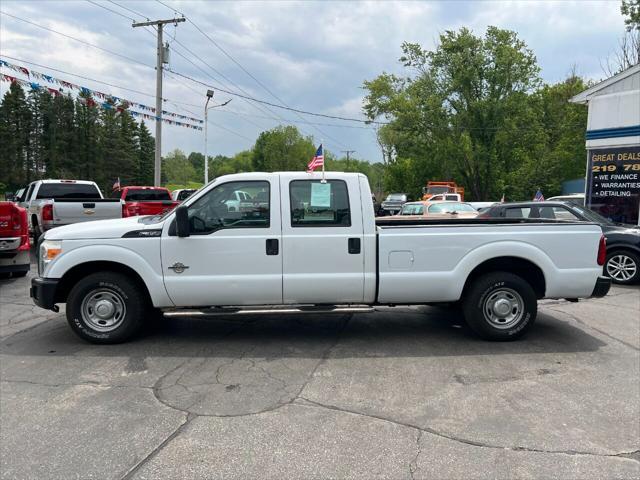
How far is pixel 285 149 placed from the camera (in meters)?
87.9

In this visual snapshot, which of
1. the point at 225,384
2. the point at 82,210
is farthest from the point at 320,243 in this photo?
the point at 82,210

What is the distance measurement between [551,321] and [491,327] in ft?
5.58

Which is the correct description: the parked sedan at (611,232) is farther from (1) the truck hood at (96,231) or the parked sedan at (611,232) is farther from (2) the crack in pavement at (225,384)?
(1) the truck hood at (96,231)

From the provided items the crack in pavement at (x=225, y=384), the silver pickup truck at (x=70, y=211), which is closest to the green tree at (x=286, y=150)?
the silver pickup truck at (x=70, y=211)

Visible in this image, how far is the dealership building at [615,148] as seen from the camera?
1222cm

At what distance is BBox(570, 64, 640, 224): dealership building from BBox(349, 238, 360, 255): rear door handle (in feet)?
32.6

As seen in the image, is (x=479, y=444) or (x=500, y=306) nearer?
(x=479, y=444)

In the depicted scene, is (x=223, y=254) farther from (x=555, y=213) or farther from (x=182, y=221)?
(x=555, y=213)

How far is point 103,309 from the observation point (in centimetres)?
550

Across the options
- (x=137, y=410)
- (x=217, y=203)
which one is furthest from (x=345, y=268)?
(x=137, y=410)

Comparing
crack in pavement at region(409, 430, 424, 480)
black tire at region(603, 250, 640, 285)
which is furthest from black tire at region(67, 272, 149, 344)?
black tire at region(603, 250, 640, 285)

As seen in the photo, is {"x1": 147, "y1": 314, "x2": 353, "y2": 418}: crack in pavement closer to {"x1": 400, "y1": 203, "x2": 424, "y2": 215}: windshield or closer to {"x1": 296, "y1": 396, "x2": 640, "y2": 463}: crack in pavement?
{"x1": 296, "y1": 396, "x2": 640, "y2": 463}: crack in pavement

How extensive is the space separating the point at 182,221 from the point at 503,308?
3756 mm

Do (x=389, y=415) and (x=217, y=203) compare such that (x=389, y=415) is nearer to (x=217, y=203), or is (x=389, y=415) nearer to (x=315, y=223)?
(x=315, y=223)
